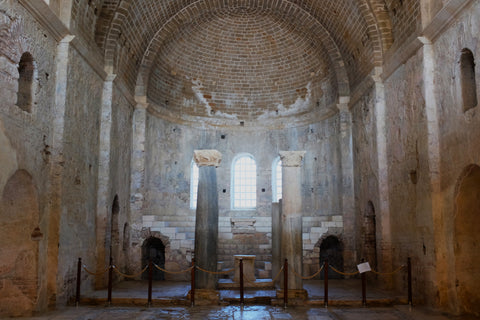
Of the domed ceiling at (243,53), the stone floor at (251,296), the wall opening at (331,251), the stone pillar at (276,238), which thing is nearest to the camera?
the stone floor at (251,296)

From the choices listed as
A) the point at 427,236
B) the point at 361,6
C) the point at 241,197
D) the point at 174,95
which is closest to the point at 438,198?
the point at 427,236

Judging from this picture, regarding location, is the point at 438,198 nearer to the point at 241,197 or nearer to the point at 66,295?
the point at 66,295

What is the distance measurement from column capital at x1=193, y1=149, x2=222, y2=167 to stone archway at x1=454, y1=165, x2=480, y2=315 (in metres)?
5.86

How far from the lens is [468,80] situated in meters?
9.45

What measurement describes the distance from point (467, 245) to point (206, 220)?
6232mm

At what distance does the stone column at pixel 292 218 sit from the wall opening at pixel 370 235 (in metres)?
4.15

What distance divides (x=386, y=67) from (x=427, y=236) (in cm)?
534

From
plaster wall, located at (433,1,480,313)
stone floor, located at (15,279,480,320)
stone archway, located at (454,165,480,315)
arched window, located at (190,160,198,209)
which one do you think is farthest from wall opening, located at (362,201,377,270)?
arched window, located at (190,160,198,209)

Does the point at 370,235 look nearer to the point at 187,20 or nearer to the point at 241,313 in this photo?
the point at 241,313

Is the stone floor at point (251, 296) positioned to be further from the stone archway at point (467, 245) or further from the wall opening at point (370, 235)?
the stone archway at point (467, 245)

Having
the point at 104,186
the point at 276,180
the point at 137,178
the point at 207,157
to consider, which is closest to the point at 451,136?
the point at 207,157

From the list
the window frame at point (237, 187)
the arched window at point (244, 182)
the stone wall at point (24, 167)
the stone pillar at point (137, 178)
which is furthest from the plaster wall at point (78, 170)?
the arched window at point (244, 182)

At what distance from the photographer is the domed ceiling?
14.0 metres

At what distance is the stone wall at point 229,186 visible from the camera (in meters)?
16.2
